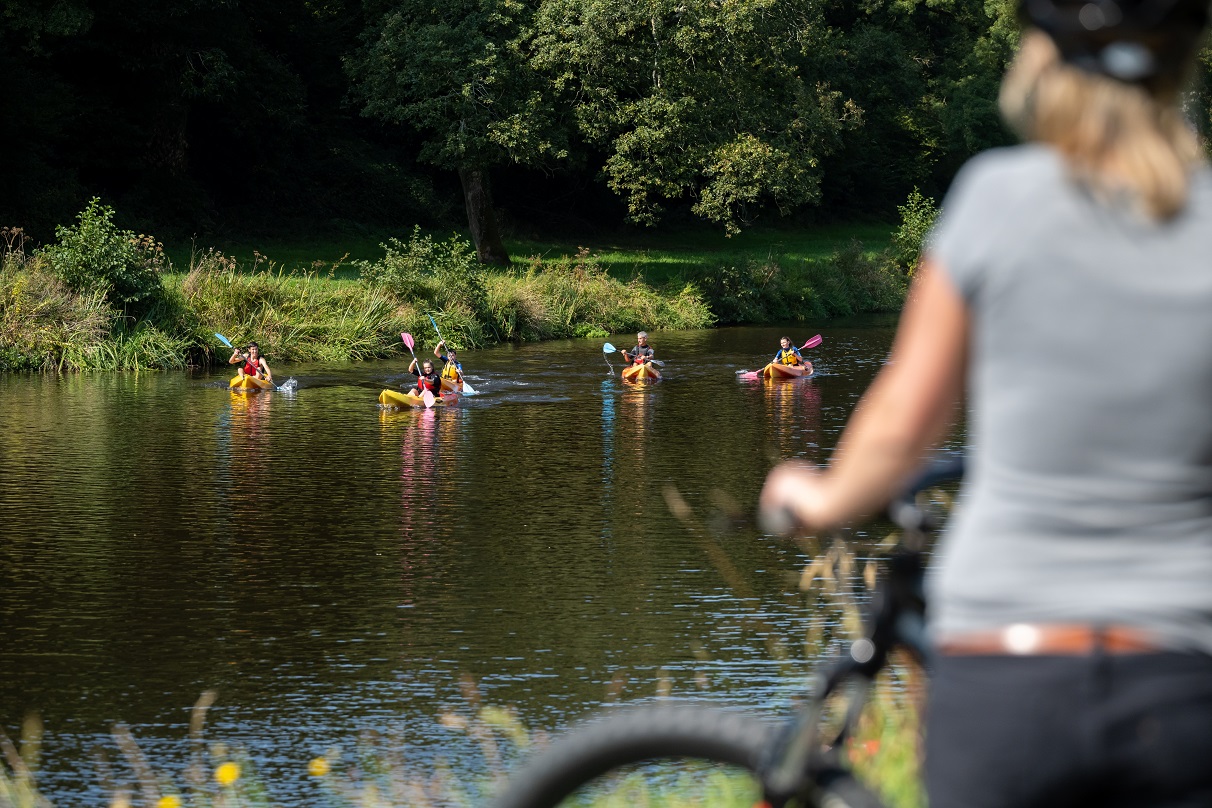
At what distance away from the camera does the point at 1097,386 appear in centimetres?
186

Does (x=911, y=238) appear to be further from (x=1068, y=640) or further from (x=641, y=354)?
(x=1068, y=640)

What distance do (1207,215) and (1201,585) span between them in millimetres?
432

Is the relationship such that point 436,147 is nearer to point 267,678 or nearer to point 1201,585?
point 267,678

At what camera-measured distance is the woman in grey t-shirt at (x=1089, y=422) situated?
1.85 metres

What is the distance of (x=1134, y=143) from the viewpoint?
1.88 m

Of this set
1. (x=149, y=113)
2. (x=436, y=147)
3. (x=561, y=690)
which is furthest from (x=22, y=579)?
(x=149, y=113)

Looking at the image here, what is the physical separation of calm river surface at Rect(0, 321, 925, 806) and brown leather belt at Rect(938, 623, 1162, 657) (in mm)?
6072

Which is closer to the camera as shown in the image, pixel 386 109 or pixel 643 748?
pixel 643 748

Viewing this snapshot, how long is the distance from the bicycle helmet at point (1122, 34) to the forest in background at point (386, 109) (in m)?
38.4

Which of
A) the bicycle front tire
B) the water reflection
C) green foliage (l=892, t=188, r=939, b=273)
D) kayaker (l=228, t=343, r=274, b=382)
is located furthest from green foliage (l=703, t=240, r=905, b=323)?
the bicycle front tire

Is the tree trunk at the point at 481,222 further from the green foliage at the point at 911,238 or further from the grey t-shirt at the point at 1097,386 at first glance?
the grey t-shirt at the point at 1097,386

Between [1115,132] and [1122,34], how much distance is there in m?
0.11

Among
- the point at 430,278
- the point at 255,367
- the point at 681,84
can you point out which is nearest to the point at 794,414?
the point at 255,367

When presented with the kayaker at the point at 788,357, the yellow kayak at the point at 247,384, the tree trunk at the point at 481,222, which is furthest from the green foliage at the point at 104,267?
the tree trunk at the point at 481,222
